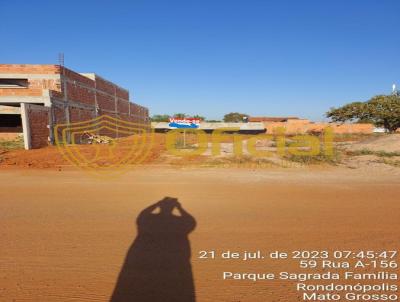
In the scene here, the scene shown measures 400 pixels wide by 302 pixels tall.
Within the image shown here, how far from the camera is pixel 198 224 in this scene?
13.2 feet

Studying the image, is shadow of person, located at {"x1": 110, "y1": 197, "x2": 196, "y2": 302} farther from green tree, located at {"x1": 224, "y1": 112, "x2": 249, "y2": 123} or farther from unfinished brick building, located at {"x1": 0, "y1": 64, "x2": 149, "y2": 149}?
green tree, located at {"x1": 224, "y1": 112, "x2": 249, "y2": 123}

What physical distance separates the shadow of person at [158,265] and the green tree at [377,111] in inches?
1024

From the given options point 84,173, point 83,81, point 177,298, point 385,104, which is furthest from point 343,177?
point 83,81

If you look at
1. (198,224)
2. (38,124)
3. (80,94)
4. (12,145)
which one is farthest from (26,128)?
(198,224)

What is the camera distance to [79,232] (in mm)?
3648

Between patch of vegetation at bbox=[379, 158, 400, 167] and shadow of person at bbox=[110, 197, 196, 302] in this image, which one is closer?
shadow of person at bbox=[110, 197, 196, 302]

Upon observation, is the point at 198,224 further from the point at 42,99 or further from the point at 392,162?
the point at 42,99

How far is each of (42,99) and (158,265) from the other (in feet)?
60.5

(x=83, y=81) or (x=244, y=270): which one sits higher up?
(x=83, y=81)

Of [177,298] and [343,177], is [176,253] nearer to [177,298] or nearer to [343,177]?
[177,298]

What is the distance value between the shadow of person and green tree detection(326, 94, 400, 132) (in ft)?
85.4

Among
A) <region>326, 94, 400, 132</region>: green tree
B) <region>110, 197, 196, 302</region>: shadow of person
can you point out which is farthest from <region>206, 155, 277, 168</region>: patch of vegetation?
<region>326, 94, 400, 132</region>: green tree

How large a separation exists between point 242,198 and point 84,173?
A: 546 cm

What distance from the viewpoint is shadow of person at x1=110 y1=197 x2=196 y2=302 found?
2344mm
